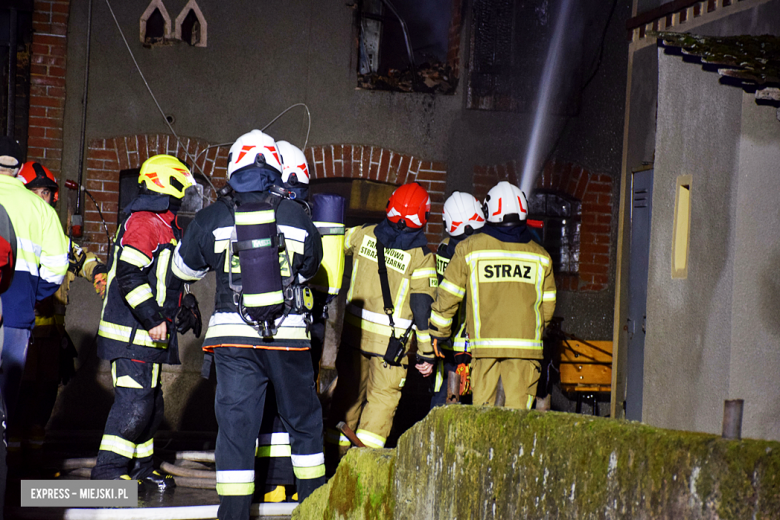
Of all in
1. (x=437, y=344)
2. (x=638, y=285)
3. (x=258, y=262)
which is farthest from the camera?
(x=638, y=285)

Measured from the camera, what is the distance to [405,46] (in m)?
8.63

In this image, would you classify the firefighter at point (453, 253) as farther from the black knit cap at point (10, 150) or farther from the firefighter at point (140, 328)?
the black knit cap at point (10, 150)

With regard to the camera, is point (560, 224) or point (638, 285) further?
point (560, 224)

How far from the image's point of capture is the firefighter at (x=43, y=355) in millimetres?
5711

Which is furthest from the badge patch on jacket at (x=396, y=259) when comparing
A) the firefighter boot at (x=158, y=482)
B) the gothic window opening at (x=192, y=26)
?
the gothic window opening at (x=192, y=26)

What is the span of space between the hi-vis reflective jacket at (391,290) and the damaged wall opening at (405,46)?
9.27 ft

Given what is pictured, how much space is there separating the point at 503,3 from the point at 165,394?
5353 mm

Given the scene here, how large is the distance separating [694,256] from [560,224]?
360 centimetres

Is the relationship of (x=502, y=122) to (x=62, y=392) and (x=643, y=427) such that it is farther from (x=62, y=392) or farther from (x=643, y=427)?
(x=643, y=427)

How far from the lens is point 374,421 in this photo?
586 centimetres

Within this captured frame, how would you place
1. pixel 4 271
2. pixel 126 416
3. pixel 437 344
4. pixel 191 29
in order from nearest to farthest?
pixel 4 271, pixel 126 416, pixel 437 344, pixel 191 29

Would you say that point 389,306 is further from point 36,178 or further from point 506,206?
point 36,178

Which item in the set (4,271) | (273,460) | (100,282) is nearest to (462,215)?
(273,460)

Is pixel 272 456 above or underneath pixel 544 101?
underneath
